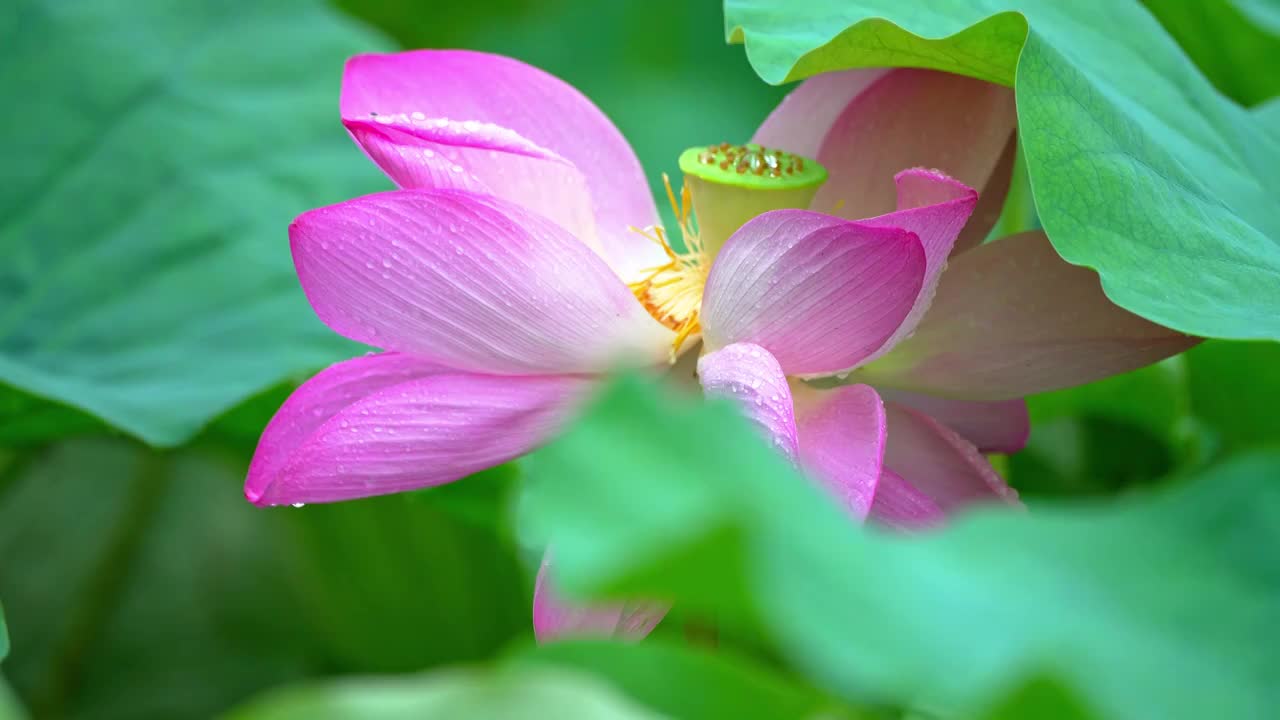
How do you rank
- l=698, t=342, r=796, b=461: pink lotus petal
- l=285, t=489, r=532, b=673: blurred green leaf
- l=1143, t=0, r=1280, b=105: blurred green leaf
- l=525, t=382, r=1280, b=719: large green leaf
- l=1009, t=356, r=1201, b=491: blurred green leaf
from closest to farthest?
l=525, t=382, r=1280, b=719: large green leaf → l=698, t=342, r=796, b=461: pink lotus petal → l=1143, t=0, r=1280, b=105: blurred green leaf → l=1009, t=356, r=1201, b=491: blurred green leaf → l=285, t=489, r=532, b=673: blurred green leaf

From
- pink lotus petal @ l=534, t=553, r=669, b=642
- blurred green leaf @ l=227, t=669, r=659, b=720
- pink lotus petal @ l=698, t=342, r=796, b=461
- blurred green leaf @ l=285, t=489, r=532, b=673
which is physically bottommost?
blurred green leaf @ l=285, t=489, r=532, b=673

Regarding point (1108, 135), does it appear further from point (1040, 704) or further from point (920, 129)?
point (1040, 704)

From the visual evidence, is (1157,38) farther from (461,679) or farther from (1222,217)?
(461,679)

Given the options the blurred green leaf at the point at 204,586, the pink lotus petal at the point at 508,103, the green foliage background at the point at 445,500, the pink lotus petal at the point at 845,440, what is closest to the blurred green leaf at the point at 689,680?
the green foliage background at the point at 445,500

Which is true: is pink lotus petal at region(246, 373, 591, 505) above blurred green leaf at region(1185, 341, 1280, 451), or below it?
above

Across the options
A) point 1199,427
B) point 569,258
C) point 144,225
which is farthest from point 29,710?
point 1199,427

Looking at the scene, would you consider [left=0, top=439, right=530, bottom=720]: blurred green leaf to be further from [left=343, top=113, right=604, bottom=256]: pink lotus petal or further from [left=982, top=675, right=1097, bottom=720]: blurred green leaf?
[left=982, top=675, right=1097, bottom=720]: blurred green leaf

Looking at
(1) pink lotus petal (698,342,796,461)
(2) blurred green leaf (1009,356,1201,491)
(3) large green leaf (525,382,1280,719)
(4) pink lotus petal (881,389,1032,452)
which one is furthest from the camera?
(2) blurred green leaf (1009,356,1201,491)

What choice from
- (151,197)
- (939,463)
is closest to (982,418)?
(939,463)

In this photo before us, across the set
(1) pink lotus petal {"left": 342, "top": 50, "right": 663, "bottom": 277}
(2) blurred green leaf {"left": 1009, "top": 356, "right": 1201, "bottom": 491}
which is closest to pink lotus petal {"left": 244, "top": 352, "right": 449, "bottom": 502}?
(1) pink lotus petal {"left": 342, "top": 50, "right": 663, "bottom": 277}
